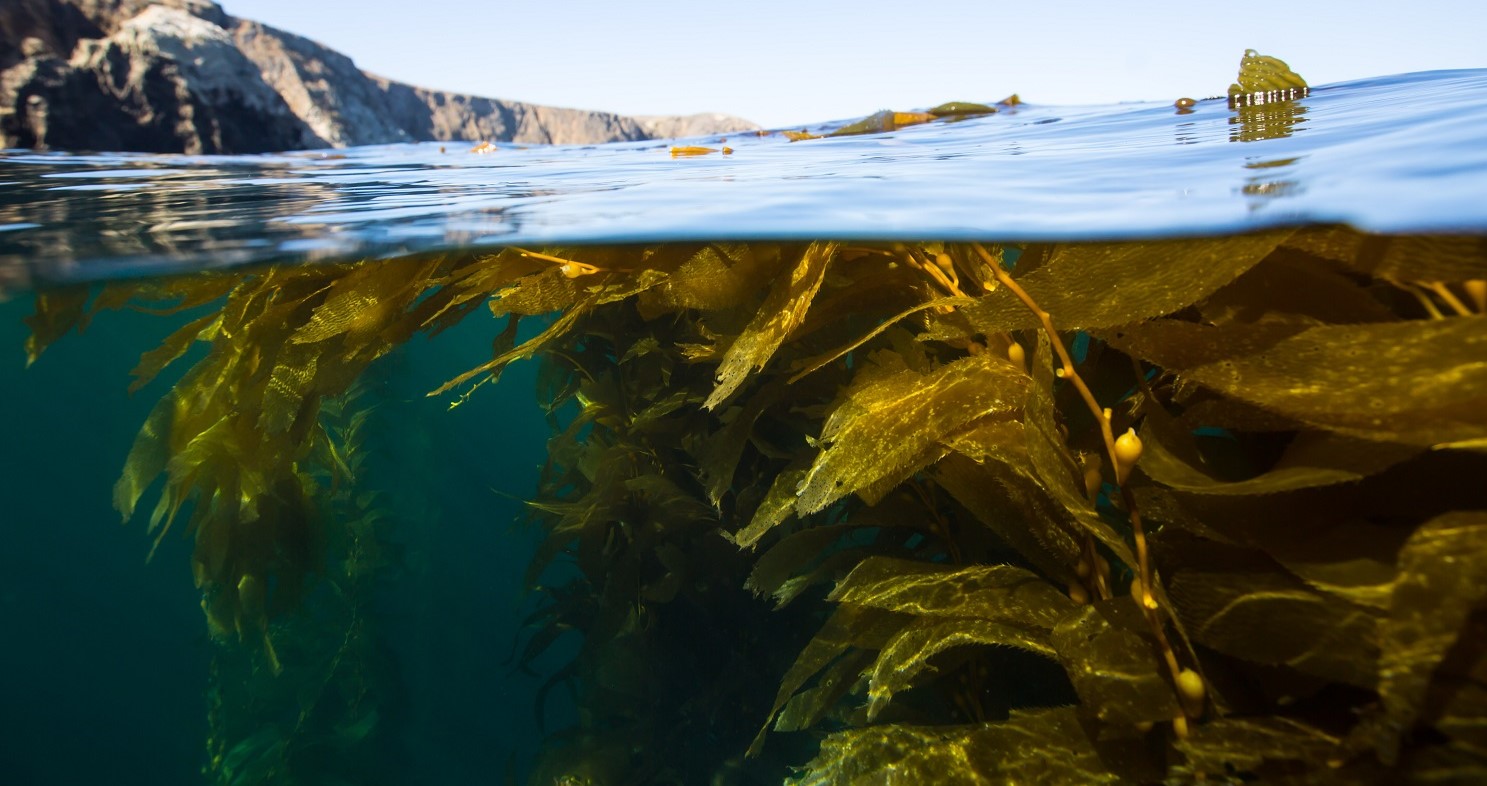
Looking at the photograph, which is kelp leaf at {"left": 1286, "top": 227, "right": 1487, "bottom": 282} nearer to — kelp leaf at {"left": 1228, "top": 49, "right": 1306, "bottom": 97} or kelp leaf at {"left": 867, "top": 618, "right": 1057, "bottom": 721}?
kelp leaf at {"left": 867, "top": 618, "right": 1057, "bottom": 721}

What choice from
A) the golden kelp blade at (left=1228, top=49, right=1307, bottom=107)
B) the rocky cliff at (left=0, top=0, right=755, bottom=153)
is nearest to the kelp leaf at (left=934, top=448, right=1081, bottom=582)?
the golden kelp blade at (left=1228, top=49, right=1307, bottom=107)

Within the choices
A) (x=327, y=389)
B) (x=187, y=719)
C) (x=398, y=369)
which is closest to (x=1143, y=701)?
(x=327, y=389)

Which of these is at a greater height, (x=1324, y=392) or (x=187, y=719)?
(x=1324, y=392)

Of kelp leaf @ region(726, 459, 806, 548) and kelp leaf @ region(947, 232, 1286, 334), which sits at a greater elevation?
kelp leaf @ region(947, 232, 1286, 334)

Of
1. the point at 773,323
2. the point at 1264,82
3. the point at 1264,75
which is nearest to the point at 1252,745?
the point at 773,323

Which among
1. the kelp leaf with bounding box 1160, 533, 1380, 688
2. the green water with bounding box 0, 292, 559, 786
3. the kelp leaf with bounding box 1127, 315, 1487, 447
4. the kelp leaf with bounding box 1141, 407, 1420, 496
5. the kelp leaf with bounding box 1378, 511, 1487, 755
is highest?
the kelp leaf with bounding box 1127, 315, 1487, 447

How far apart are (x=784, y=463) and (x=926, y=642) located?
1082mm

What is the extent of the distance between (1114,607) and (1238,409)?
15.2 inches

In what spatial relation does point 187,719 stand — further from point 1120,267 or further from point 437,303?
point 1120,267

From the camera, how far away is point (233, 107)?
12125mm

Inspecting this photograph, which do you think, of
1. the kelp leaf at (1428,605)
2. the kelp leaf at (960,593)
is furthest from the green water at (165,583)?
the kelp leaf at (1428,605)

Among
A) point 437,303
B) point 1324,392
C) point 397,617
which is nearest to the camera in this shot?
point 1324,392

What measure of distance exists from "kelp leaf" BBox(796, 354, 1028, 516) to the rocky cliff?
12.6m

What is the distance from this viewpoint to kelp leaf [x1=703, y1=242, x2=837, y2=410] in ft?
5.39
